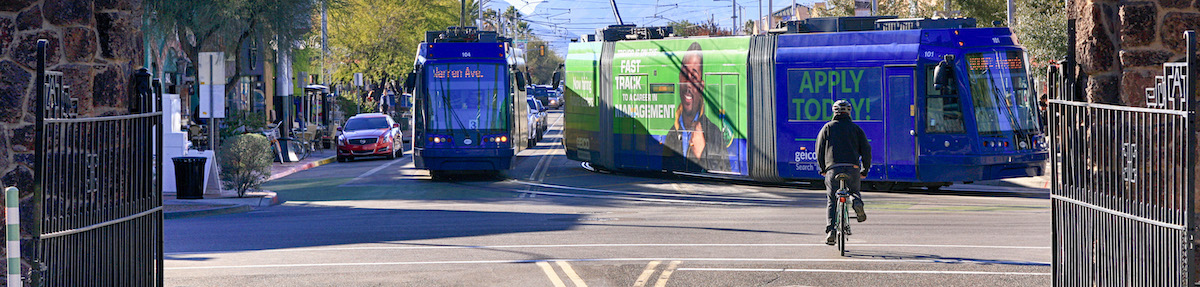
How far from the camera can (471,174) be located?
27.0 meters

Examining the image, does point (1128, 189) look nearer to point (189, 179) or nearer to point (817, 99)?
point (817, 99)

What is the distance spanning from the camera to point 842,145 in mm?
12445

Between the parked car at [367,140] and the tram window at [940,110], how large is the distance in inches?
678

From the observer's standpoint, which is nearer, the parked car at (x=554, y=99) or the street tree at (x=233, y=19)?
the street tree at (x=233, y=19)

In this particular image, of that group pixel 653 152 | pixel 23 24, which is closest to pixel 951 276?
pixel 23 24

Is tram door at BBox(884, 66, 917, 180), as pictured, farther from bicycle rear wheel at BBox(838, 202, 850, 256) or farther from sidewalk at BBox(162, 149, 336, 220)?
sidewalk at BBox(162, 149, 336, 220)

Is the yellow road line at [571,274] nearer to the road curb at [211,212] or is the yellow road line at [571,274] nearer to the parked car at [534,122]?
the road curb at [211,212]

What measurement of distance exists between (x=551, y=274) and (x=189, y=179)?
10766 mm

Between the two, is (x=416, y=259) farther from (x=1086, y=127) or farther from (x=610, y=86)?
(x=610, y=86)

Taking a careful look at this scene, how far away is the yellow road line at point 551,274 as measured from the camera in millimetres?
10461

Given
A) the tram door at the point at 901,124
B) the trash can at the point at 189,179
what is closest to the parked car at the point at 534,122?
the trash can at the point at 189,179

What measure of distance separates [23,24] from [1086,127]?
6.08 metres

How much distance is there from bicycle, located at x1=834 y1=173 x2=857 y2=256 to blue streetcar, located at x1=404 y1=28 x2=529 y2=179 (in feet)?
41.2

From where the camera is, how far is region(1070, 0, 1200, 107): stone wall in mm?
6879
